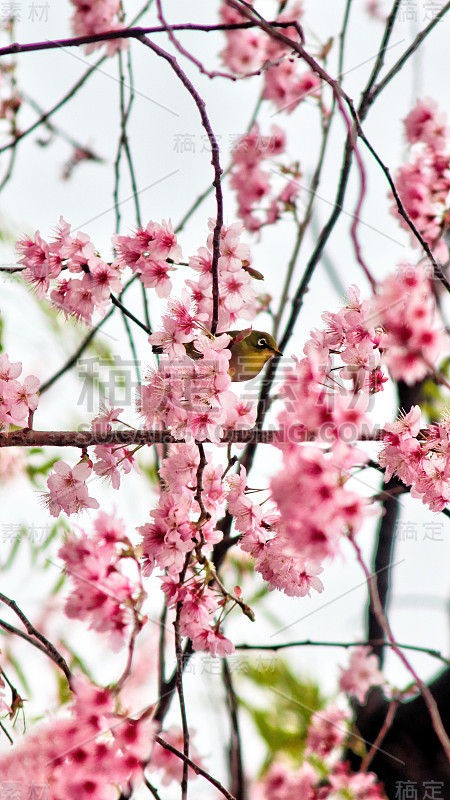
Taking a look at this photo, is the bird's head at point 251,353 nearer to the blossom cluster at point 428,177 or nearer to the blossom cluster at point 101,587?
the blossom cluster at point 101,587

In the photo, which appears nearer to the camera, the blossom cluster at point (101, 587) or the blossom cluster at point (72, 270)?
the blossom cluster at point (101, 587)

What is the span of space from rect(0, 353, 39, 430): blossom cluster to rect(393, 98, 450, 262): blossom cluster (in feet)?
2.97

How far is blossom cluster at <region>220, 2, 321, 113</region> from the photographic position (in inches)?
58.8

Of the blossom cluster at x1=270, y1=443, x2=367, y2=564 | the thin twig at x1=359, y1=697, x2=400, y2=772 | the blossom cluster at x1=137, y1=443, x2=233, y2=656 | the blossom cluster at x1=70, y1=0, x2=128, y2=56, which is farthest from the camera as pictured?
the blossom cluster at x1=70, y1=0, x2=128, y2=56

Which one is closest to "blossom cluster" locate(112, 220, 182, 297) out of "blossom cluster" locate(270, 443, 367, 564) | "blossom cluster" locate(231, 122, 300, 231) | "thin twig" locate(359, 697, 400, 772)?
"blossom cluster" locate(270, 443, 367, 564)

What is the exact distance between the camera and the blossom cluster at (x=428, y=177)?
1.36m

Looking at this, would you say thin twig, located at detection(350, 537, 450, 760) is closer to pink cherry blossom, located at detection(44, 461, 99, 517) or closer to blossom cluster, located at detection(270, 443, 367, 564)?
blossom cluster, located at detection(270, 443, 367, 564)

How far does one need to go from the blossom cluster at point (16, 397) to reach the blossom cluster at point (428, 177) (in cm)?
90

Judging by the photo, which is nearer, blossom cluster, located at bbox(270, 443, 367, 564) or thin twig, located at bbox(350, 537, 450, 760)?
blossom cluster, located at bbox(270, 443, 367, 564)

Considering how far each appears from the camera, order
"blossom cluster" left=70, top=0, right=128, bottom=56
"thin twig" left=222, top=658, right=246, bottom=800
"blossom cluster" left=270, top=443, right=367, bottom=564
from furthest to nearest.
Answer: "blossom cluster" left=70, top=0, right=128, bottom=56 < "thin twig" left=222, top=658, right=246, bottom=800 < "blossom cluster" left=270, top=443, right=367, bottom=564

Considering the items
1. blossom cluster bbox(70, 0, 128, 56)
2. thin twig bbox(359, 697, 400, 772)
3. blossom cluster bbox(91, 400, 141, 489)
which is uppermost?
blossom cluster bbox(70, 0, 128, 56)

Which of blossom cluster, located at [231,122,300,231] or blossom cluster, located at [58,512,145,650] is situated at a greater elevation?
blossom cluster, located at [231,122,300,231]

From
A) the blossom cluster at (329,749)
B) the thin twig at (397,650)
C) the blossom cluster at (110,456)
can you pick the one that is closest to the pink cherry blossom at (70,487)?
the blossom cluster at (110,456)

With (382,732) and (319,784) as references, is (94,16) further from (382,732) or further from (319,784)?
(319,784)
